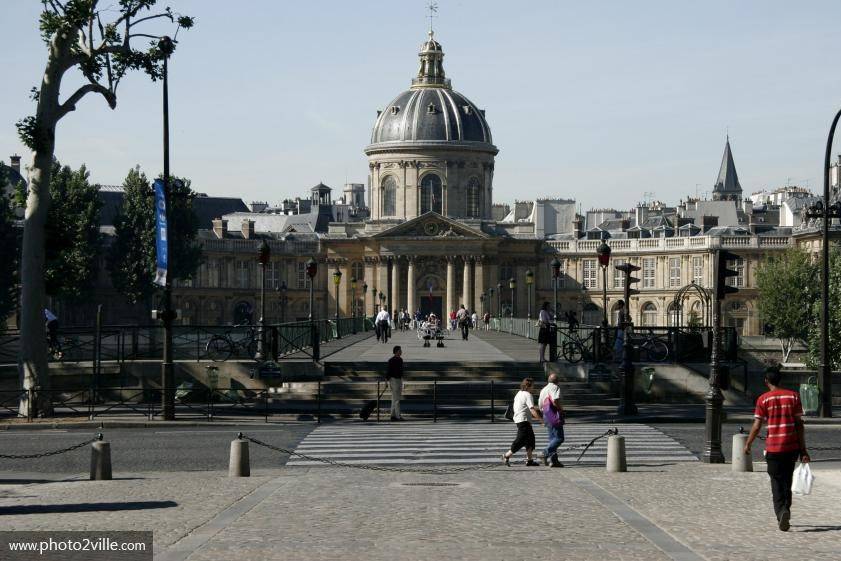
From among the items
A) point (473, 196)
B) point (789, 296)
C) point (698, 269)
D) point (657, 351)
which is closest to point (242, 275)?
point (473, 196)

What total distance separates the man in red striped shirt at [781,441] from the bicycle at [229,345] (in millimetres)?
26443

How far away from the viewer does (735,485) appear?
22.4m

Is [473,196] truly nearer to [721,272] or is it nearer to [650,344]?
[650,344]

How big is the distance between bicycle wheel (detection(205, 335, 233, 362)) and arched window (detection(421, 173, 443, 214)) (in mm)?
109461

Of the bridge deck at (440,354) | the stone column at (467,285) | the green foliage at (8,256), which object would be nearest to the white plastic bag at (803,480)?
the bridge deck at (440,354)

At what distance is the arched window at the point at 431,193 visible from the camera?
15250 cm

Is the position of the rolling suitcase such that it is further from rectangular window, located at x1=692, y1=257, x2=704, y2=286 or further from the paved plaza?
rectangular window, located at x1=692, y1=257, x2=704, y2=286

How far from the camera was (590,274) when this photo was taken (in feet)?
494

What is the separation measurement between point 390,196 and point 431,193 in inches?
188

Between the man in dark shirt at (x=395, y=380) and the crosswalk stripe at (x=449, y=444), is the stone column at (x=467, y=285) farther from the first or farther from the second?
the crosswalk stripe at (x=449, y=444)

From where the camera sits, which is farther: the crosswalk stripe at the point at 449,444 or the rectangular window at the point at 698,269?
the rectangular window at the point at 698,269

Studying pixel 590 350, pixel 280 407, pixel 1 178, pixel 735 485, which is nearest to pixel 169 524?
pixel 735 485

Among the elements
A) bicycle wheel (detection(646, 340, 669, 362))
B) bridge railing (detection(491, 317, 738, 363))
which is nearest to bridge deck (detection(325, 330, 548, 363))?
bridge railing (detection(491, 317, 738, 363))

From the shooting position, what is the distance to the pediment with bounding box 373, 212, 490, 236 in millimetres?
146250
